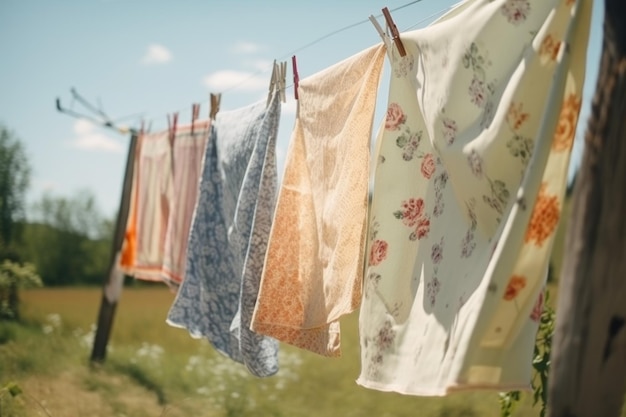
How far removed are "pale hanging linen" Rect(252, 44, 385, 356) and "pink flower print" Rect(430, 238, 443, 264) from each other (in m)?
→ 0.26

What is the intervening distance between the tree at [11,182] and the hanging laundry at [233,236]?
4.98m

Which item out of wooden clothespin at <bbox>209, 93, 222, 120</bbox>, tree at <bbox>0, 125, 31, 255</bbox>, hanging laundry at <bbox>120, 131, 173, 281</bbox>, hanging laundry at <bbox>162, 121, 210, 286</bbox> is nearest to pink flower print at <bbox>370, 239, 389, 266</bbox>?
wooden clothespin at <bbox>209, 93, 222, 120</bbox>

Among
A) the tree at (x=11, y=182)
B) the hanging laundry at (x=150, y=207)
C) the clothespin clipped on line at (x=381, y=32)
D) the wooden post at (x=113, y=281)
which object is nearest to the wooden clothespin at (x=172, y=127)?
the hanging laundry at (x=150, y=207)

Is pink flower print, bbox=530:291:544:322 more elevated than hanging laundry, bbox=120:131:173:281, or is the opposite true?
hanging laundry, bbox=120:131:173:281

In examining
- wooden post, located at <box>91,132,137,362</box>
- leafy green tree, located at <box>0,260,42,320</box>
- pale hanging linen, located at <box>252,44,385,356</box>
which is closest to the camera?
pale hanging linen, located at <box>252,44,385,356</box>

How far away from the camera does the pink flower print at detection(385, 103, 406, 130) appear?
1.72m

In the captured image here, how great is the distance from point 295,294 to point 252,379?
259cm

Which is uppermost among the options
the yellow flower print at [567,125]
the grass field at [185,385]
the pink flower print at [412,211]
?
the yellow flower print at [567,125]

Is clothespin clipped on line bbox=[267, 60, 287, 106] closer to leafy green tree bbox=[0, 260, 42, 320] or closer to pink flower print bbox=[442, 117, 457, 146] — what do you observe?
pink flower print bbox=[442, 117, 457, 146]

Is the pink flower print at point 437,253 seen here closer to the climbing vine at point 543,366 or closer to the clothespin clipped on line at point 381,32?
the clothespin clipped on line at point 381,32

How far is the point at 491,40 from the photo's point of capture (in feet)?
4.77

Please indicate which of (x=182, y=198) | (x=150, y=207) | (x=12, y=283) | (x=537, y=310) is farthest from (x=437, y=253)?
(x=12, y=283)

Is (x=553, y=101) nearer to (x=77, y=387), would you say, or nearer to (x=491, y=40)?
(x=491, y=40)

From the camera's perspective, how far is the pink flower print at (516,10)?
1399mm
